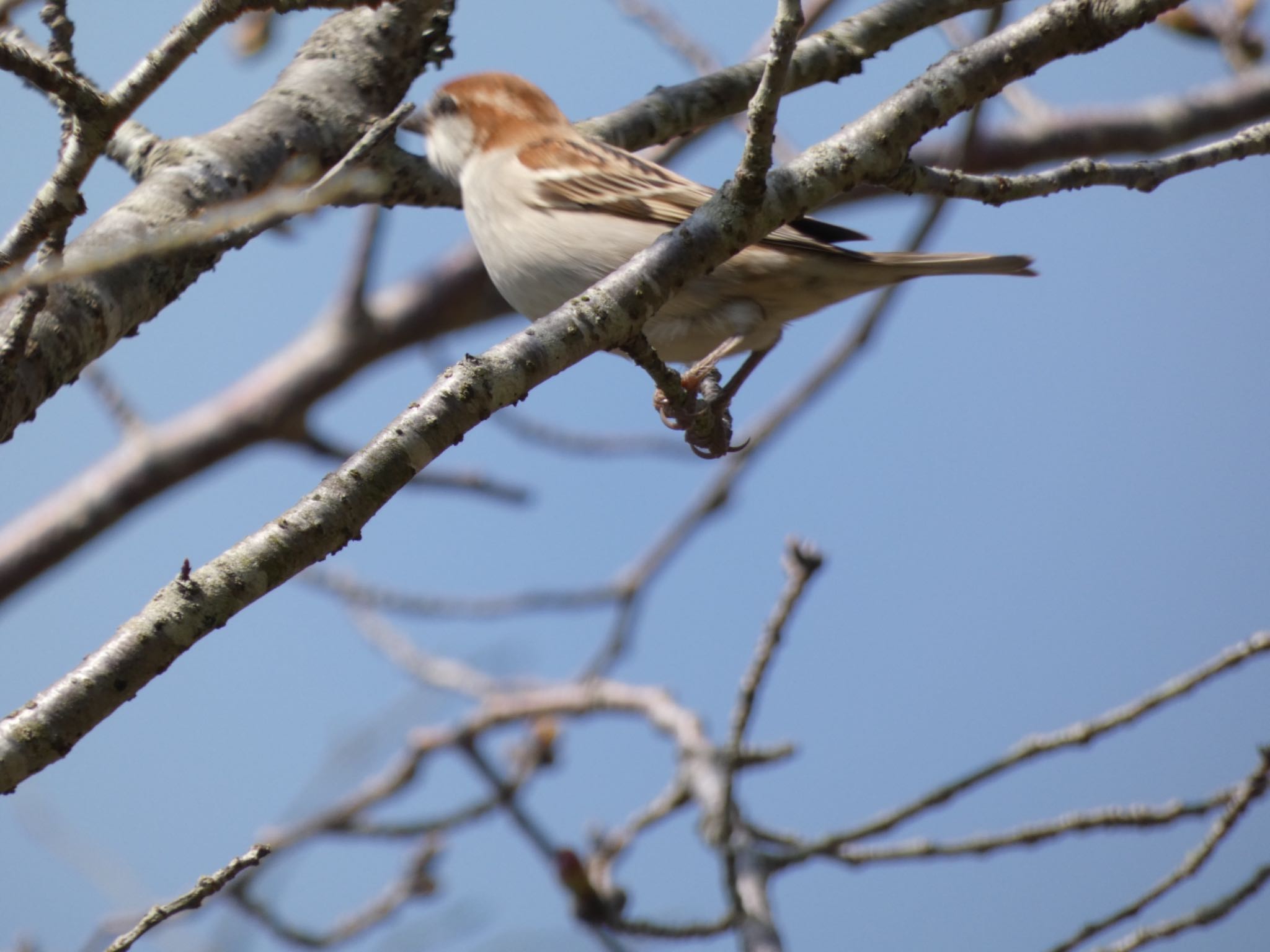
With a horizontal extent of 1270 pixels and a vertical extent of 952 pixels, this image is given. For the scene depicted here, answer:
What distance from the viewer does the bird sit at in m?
3.76

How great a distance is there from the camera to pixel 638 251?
12.6 feet

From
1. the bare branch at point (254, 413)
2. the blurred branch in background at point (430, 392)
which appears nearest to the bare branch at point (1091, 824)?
the blurred branch in background at point (430, 392)

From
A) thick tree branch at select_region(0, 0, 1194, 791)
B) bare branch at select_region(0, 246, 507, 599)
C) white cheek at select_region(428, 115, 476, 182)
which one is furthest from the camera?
bare branch at select_region(0, 246, 507, 599)

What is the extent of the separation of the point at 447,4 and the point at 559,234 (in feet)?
2.66

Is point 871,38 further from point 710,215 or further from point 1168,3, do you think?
point 710,215

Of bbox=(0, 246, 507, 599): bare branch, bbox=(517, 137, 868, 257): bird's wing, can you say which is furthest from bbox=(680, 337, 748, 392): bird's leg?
bbox=(0, 246, 507, 599): bare branch

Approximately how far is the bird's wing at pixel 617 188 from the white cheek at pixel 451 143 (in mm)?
351

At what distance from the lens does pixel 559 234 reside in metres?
3.96

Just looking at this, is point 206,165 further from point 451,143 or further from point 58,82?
point 451,143

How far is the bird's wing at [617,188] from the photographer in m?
4.12

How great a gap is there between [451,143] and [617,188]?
91cm

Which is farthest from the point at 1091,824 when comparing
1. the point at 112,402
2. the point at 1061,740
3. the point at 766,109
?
the point at 112,402

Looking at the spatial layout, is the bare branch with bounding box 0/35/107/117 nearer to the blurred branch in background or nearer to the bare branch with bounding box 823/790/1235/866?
the blurred branch in background

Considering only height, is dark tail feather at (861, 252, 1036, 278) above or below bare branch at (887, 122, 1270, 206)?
above
